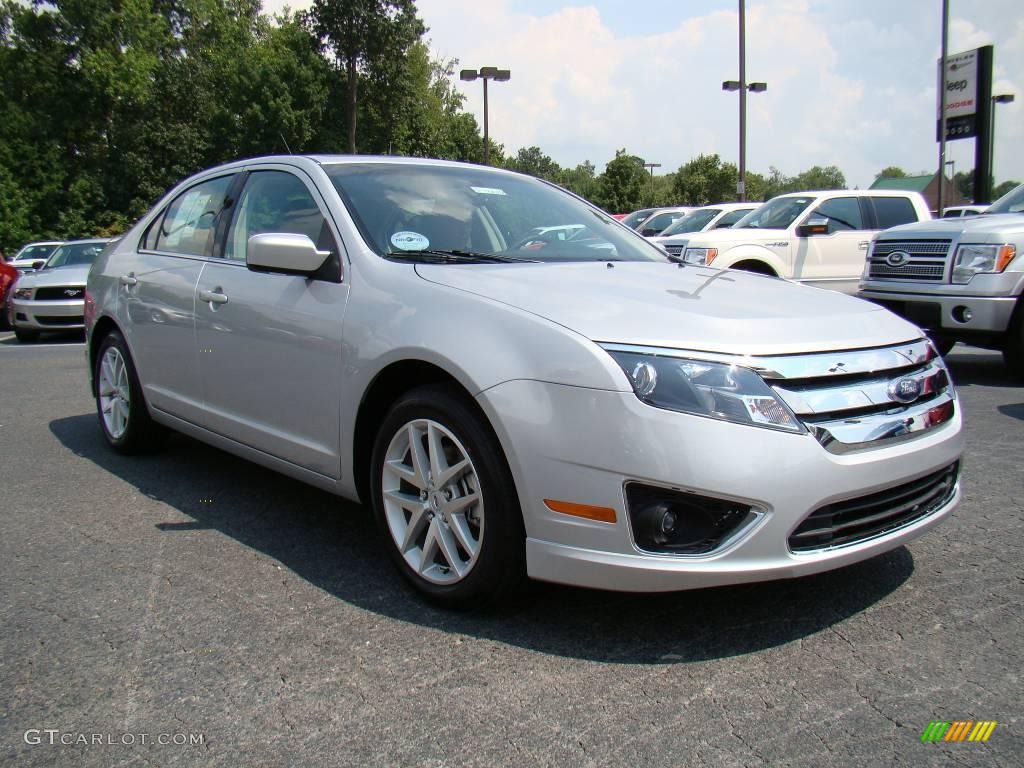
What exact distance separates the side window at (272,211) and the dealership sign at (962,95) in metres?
25.1

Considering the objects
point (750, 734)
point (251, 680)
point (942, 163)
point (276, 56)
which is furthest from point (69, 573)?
point (276, 56)

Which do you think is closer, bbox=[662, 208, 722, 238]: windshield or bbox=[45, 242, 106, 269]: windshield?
bbox=[45, 242, 106, 269]: windshield

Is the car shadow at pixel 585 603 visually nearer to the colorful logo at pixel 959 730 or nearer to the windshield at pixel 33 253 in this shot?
the colorful logo at pixel 959 730

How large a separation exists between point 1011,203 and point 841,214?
3.23 meters

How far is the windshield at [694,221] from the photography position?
688 inches

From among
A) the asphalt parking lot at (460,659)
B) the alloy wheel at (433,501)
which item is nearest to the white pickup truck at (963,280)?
the asphalt parking lot at (460,659)

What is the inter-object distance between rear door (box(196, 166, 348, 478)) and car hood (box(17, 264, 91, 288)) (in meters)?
10.4

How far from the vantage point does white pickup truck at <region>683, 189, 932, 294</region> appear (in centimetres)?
1132

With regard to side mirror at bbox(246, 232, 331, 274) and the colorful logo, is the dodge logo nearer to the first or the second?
side mirror at bbox(246, 232, 331, 274)

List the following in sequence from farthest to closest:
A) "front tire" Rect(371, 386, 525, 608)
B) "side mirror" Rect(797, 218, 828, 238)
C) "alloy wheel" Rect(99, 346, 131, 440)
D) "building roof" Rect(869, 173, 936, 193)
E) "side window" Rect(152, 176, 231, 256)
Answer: "building roof" Rect(869, 173, 936, 193), "side mirror" Rect(797, 218, 828, 238), "alloy wheel" Rect(99, 346, 131, 440), "side window" Rect(152, 176, 231, 256), "front tire" Rect(371, 386, 525, 608)

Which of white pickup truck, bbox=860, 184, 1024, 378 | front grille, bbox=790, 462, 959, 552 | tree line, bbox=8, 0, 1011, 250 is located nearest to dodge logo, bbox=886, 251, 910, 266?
white pickup truck, bbox=860, 184, 1024, 378

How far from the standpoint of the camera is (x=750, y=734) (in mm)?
2260

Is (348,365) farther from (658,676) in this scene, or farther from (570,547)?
(658,676)
